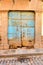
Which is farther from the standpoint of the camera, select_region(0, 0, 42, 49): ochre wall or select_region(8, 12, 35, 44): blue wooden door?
select_region(8, 12, 35, 44): blue wooden door

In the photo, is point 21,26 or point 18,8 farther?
point 21,26

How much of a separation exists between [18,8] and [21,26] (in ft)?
3.47

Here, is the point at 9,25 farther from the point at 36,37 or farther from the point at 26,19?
the point at 36,37

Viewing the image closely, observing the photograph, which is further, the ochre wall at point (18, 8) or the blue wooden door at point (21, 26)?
the blue wooden door at point (21, 26)

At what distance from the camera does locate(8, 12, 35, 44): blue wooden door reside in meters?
9.65

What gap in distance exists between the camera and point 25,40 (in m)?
9.67

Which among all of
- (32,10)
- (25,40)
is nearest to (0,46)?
(25,40)

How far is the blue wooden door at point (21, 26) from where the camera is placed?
31.7 ft

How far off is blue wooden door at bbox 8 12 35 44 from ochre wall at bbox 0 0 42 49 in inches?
12.9

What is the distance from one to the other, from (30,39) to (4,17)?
1975 mm

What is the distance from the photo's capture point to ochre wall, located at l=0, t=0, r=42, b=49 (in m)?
9.34

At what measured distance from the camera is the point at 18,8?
9461 mm

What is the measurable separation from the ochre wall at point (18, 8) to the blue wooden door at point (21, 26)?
327 mm

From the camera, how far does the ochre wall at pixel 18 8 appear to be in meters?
9.34
